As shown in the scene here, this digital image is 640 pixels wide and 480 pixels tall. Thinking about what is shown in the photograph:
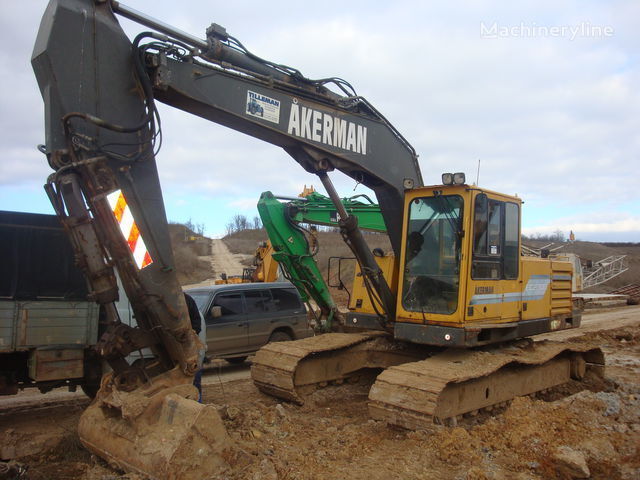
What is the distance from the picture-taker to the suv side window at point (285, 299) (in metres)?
11.4

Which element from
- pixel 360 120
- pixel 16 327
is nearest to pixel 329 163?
pixel 360 120

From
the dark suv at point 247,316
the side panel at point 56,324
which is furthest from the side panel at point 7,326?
the dark suv at point 247,316

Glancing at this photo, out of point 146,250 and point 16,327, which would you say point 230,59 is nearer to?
point 146,250

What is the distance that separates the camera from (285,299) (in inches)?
456

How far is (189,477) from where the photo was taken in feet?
13.6

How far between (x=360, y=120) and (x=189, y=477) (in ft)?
14.5

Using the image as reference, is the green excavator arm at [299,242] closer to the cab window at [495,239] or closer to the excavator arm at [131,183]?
the cab window at [495,239]

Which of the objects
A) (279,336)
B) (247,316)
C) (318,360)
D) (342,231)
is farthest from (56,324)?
(279,336)

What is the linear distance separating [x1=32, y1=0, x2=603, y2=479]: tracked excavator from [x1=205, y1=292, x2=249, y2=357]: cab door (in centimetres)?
277

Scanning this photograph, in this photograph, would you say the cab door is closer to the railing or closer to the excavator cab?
the excavator cab

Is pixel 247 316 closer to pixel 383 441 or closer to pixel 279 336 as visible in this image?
pixel 279 336

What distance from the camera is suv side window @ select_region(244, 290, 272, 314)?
10.9m

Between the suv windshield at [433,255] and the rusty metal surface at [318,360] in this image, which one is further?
the rusty metal surface at [318,360]

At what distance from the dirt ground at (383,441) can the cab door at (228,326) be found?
237cm
